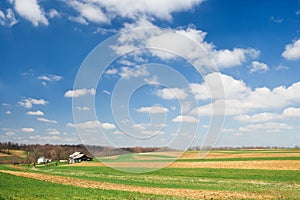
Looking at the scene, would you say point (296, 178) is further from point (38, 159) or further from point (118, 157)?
point (38, 159)

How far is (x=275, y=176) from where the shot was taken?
46938 millimetres

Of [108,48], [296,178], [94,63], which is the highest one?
[108,48]

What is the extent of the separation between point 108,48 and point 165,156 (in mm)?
74527

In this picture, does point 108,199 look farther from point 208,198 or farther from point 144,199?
point 208,198

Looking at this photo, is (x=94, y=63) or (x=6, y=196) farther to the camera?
(x=94, y=63)

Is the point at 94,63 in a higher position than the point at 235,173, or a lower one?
higher

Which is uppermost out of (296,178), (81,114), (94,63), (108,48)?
(108,48)

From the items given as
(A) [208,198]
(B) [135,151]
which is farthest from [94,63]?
(B) [135,151]

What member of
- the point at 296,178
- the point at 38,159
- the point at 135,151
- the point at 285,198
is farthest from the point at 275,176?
the point at 38,159

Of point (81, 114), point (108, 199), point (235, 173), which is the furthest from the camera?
point (235, 173)

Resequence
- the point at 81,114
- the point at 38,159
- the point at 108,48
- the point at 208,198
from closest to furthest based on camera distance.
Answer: the point at 208,198
the point at 81,114
the point at 108,48
the point at 38,159

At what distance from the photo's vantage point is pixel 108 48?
32.7 m

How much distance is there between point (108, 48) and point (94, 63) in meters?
2.92

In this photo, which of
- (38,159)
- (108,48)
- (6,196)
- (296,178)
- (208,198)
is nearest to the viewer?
(6,196)
